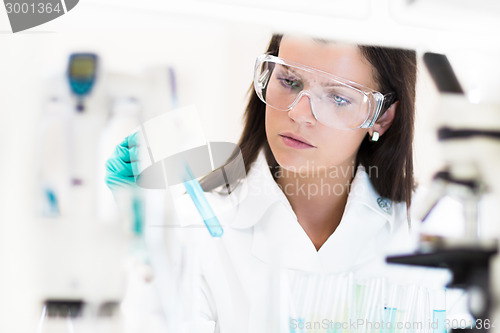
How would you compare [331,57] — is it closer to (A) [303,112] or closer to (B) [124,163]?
(A) [303,112]

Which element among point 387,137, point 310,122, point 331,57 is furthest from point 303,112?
point 387,137

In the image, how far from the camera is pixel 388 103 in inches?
37.0

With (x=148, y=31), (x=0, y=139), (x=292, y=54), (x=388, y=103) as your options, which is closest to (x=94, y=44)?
(x=148, y=31)

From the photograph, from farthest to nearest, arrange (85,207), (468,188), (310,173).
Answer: (468,188)
(310,173)
(85,207)

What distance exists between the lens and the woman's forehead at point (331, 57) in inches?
34.8

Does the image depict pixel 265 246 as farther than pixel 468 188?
No

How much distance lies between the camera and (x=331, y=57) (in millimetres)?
896

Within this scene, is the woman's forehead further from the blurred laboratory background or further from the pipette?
the pipette

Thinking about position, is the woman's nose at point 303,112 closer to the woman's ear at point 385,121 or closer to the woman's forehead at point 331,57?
the woman's forehead at point 331,57

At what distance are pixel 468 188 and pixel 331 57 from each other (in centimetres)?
53

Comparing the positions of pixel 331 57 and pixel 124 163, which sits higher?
pixel 331 57

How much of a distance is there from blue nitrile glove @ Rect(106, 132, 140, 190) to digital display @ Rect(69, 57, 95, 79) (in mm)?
133

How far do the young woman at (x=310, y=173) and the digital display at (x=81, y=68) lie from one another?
16 centimetres

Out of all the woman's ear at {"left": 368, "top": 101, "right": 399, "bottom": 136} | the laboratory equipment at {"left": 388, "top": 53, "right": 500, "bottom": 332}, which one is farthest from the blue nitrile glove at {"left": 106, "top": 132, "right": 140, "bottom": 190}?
the laboratory equipment at {"left": 388, "top": 53, "right": 500, "bottom": 332}
